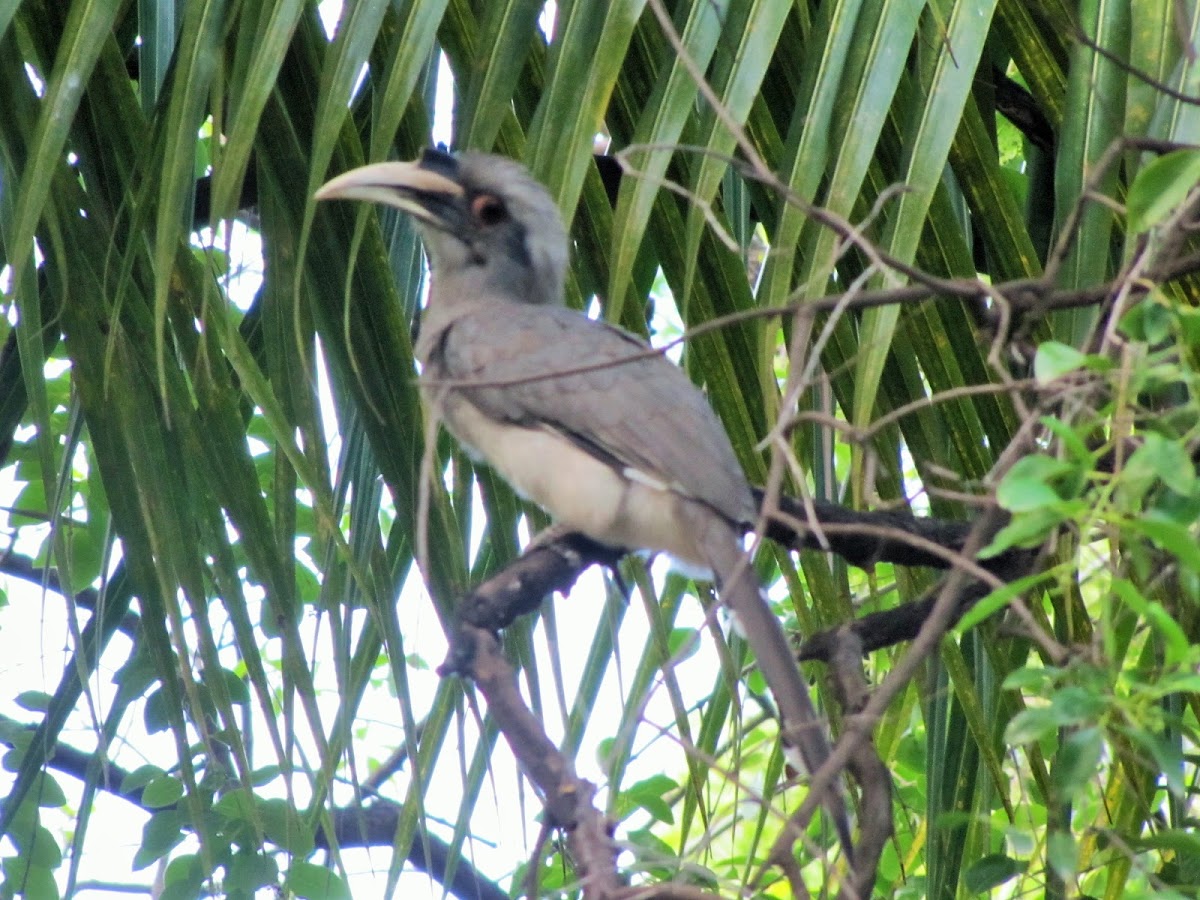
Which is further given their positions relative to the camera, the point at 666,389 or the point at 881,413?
the point at 666,389

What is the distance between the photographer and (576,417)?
3477mm

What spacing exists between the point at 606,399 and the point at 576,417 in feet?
0.25

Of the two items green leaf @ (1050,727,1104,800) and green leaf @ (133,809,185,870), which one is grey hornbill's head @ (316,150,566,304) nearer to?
green leaf @ (133,809,185,870)

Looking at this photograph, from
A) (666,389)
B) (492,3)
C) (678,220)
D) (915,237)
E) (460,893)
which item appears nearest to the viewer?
(915,237)

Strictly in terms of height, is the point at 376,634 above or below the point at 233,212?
below

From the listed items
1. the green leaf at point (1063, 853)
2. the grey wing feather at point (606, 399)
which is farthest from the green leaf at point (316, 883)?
the green leaf at point (1063, 853)

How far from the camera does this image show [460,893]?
19.6 ft

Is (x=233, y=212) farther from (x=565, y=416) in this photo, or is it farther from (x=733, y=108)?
(x=565, y=416)

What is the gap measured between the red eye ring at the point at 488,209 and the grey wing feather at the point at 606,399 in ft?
1.25

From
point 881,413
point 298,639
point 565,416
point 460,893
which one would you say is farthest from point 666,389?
point 460,893

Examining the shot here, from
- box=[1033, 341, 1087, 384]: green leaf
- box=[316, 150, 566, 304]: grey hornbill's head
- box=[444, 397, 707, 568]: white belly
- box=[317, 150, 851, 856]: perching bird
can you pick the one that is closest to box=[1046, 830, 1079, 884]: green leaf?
box=[1033, 341, 1087, 384]: green leaf

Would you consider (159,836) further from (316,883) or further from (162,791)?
(316,883)

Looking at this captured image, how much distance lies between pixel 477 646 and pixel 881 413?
906 millimetres

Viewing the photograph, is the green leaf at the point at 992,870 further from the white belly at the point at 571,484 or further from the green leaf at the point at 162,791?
the green leaf at the point at 162,791
